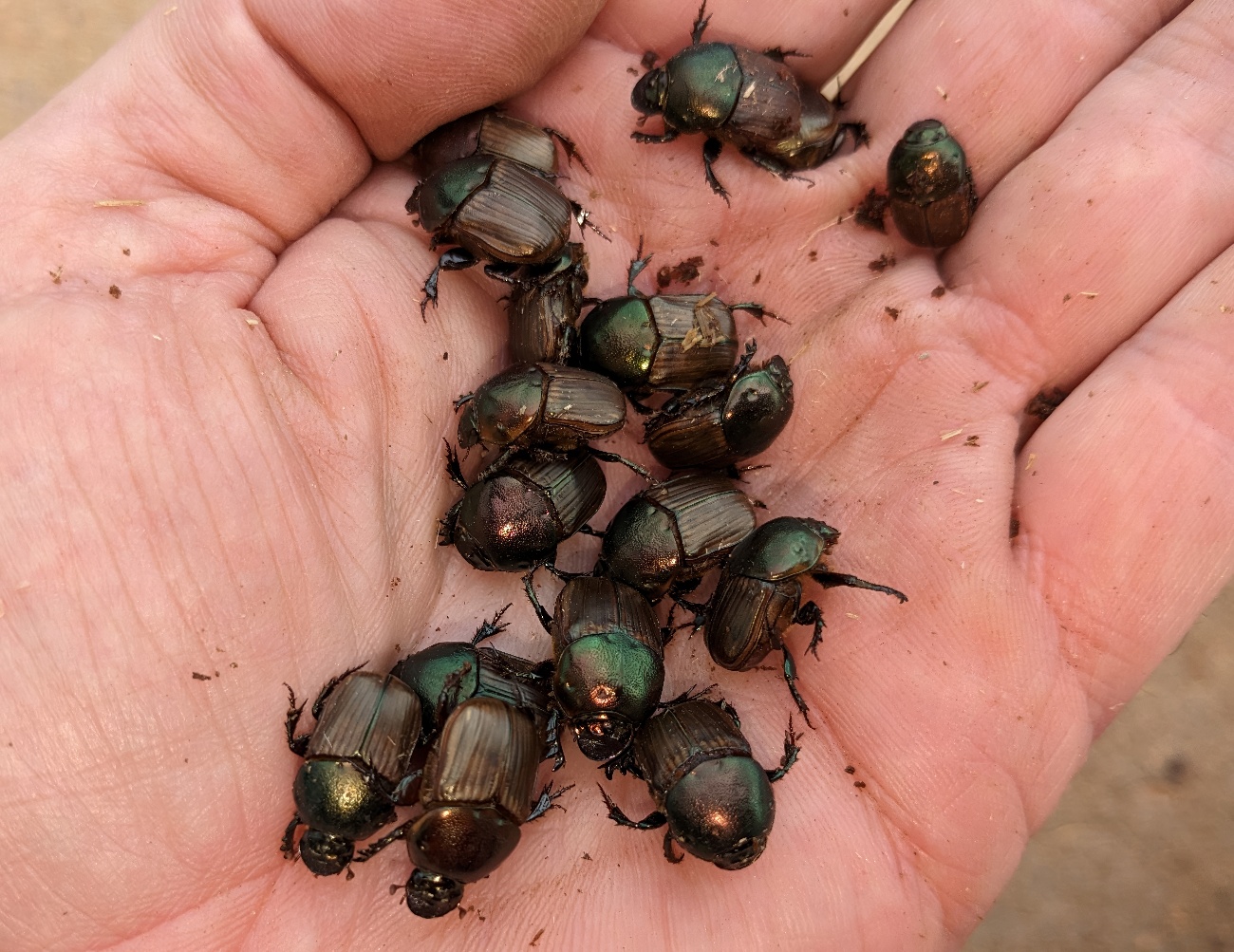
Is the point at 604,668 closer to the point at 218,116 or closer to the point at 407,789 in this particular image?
the point at 407,789

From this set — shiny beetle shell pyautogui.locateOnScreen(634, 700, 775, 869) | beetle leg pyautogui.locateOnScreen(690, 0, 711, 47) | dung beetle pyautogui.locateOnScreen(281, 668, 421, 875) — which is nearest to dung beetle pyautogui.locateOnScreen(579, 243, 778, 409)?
beetle leg pyautogui.locateOnScreen(690, 0, 711, 47)

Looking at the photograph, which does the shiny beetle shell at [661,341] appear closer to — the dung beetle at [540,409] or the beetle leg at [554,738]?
the dung beetle at [540,409]

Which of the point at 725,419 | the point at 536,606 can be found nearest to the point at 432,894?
the point at 536,606

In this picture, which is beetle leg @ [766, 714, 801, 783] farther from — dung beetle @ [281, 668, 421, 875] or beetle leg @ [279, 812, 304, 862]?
beetle leg @ [279, 812, 304, 862]

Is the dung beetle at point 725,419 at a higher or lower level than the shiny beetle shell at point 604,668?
higher

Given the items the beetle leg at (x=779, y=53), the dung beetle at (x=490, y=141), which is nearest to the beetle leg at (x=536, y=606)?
the dung beetle at (x=490, y=141)

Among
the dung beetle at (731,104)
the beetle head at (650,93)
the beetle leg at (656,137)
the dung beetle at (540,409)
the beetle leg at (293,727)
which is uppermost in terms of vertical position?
the dung beetle at (731,104)

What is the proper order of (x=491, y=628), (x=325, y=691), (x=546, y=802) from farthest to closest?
1. (x=491, y=628)
2. (x=546, y=802)
3. (x=325, y=691)
